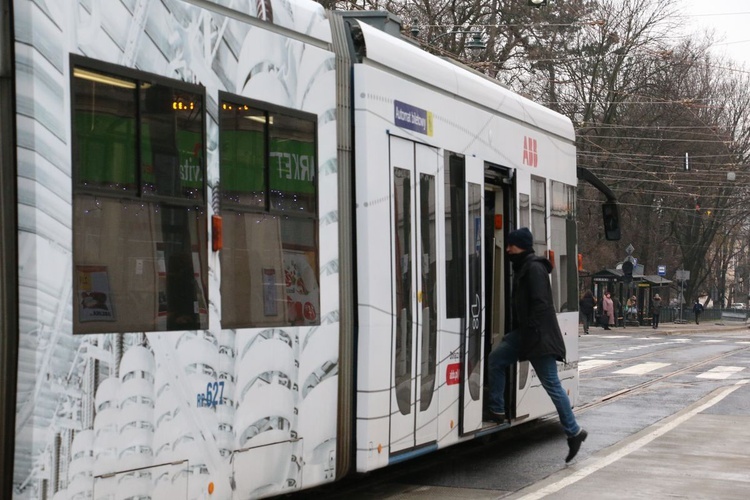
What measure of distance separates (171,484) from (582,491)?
151 inches

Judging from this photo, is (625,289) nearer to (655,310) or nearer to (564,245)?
(655,310)

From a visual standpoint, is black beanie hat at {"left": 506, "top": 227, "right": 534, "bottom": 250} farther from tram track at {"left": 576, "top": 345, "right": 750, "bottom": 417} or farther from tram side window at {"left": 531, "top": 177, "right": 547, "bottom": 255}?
tram track at {"left": 576, "top": 345, "right": 750, "bottom": 417}

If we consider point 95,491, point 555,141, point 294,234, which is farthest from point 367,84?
point 555,141

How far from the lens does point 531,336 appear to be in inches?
388

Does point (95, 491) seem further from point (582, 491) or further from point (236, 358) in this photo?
point (582, 491)

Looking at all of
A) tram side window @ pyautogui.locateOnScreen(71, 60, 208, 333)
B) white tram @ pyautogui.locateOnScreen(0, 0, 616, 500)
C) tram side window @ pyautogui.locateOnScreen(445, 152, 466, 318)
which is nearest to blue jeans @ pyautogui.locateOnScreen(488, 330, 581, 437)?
white tram @ pyautogui.locateOnScreen(0, 0, 616, 500)

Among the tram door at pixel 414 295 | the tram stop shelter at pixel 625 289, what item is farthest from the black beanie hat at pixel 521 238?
the tram stop shelter at pixel 625 289

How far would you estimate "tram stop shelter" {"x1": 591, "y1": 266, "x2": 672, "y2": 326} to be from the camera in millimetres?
51469

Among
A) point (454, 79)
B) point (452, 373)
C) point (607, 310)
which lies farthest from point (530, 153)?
point (607, 310)

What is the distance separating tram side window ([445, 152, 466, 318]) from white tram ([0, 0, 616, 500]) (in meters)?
0.03

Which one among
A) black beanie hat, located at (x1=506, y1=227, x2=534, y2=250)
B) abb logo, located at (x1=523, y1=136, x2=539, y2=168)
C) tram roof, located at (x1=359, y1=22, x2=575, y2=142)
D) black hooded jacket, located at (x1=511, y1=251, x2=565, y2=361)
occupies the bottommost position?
black hooded jacket, located at (x1=511, y1=251, x2=565, y2=361)

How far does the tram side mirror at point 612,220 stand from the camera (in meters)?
13.2

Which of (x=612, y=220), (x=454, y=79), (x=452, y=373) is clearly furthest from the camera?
(x=612, y=220)

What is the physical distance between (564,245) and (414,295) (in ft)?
14.0
